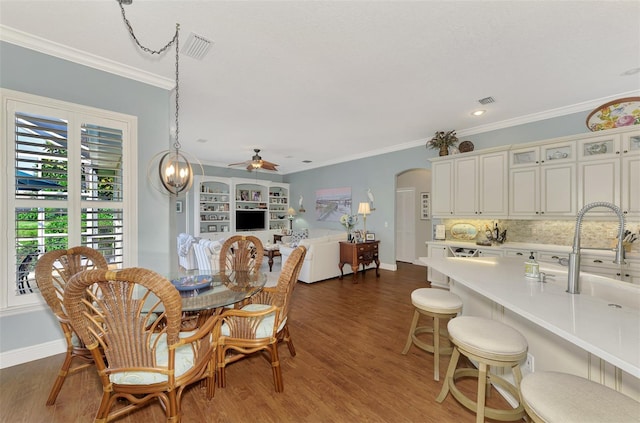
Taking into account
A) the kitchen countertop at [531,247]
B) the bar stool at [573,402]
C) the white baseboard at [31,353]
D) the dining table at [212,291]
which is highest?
the kitchen countertop at [531,247]

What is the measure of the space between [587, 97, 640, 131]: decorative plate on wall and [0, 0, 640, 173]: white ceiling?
0.44 feet

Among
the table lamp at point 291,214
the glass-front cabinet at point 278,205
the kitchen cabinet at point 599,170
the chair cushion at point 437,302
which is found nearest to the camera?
the chair cushion at point 437,302

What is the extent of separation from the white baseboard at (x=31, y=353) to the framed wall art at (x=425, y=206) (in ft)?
23.6

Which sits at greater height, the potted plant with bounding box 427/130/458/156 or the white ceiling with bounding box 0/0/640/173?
the white ceiling with bounding box 0/0/640/173

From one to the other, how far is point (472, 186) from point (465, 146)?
0.77 metres

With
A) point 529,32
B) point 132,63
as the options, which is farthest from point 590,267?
point 132,63

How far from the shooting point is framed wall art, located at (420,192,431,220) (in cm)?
700

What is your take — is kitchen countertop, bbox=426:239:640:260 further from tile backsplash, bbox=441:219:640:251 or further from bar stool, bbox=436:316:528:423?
bar stool, bbox=436:316:528:423

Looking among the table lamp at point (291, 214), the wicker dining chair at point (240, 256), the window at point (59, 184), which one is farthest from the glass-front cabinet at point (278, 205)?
the window at point (59, 184)

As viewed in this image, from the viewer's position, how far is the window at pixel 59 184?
2189 mm

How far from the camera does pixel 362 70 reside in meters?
2.70

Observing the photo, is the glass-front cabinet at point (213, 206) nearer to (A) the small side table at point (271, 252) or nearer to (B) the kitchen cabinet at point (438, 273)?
(A) the small side table at point (271, 252)

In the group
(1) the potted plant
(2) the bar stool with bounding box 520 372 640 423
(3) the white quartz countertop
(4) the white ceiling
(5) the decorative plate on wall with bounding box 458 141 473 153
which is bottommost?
(2) the bar stool with bounding box 520 372 640 423

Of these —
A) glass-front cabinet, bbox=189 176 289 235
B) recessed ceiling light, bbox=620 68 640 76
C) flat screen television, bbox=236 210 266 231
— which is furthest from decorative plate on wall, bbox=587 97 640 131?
flat screen television, bbox=236 210 266 231
